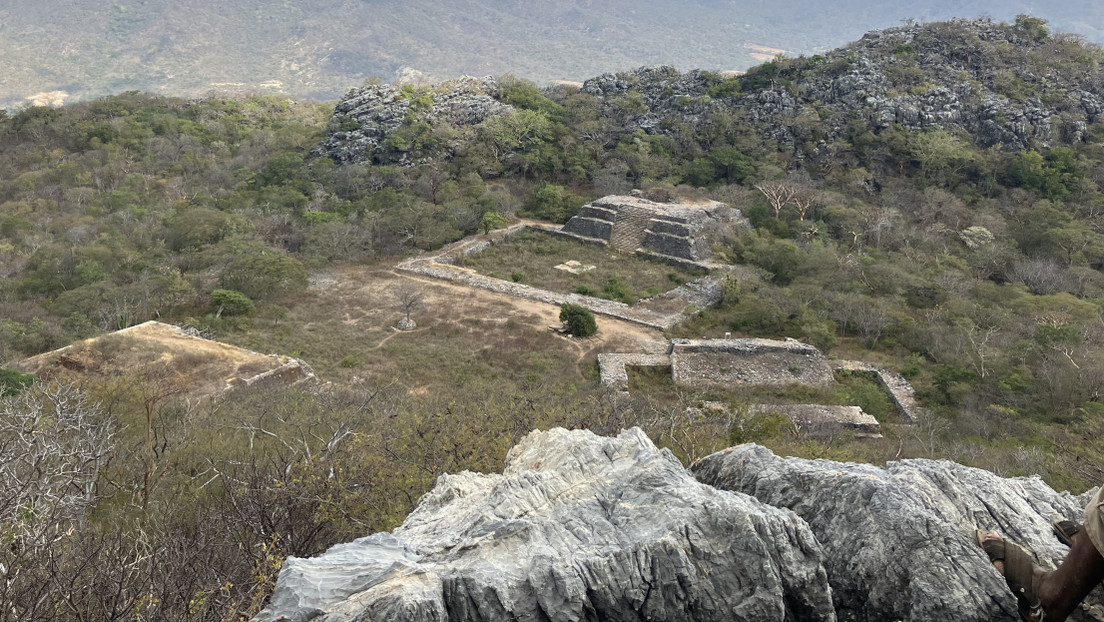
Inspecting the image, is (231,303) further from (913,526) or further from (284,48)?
(284,48)

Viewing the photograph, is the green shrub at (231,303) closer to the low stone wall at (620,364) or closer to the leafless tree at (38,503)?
the leafless tree at (38,503)

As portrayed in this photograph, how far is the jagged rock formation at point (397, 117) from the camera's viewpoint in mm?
41875

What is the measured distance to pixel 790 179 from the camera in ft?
126

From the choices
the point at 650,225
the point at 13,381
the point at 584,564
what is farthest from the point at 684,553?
the point at 650,225

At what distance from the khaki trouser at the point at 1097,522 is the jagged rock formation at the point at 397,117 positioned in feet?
133

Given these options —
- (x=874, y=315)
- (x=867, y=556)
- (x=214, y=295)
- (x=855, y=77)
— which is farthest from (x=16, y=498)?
(x=855, y=77)

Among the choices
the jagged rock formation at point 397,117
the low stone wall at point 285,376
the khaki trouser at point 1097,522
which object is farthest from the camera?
the jagged rock formation at point 397,117

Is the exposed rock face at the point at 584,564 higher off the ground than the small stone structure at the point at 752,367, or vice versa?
the exposed rock face at the point at 584,564

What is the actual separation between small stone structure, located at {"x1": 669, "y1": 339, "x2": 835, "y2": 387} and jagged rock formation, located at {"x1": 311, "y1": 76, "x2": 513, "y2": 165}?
26522 millimetres

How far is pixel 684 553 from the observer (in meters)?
4.29

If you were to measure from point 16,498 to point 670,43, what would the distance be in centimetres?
21132

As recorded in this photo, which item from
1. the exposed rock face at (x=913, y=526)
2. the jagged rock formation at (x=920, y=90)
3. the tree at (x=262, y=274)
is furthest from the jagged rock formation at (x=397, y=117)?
the exposed rock face at (x=913, y=526)

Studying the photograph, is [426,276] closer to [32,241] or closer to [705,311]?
[705,311]

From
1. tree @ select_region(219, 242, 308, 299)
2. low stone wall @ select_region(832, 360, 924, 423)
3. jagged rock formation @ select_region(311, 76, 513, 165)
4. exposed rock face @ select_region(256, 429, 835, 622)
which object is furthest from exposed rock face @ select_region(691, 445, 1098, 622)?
jagged rock formation @ select_region(311, 76, 513, 165)
